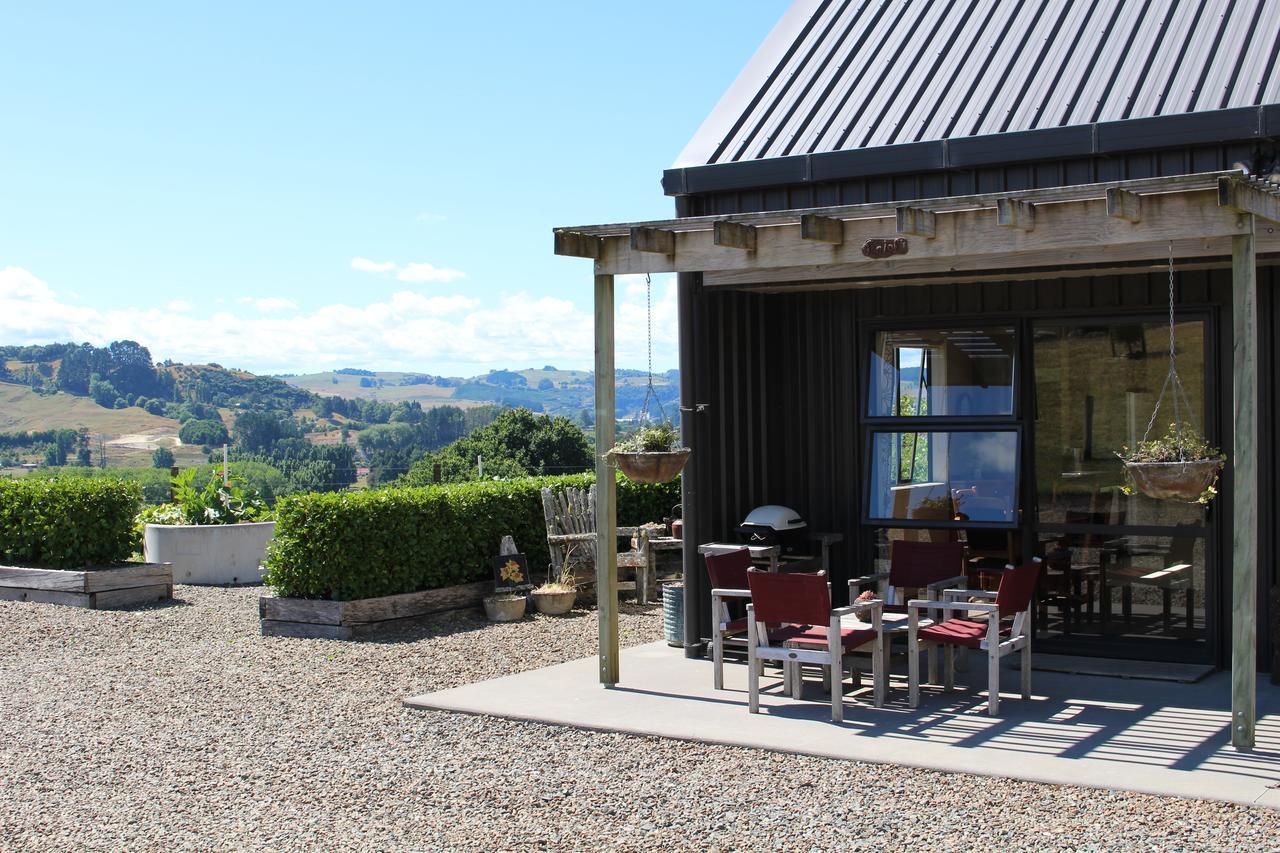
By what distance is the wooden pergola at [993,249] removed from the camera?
688 centimetres

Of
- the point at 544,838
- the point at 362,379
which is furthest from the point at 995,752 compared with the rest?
the point at 362,379

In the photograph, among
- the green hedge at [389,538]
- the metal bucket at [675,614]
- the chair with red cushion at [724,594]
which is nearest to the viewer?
the chair with red cushion at [724,594]

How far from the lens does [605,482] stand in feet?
29.4

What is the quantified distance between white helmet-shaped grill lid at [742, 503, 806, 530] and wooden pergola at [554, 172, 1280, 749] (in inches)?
58.2

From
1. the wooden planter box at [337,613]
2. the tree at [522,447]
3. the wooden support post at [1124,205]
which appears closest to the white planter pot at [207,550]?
the wooden planter box at [337,613]

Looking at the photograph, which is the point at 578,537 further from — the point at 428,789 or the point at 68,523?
the point at 428,789

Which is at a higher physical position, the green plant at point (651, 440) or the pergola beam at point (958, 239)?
the pergola beam at point (958, 239)

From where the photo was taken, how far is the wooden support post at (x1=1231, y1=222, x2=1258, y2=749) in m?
6.84

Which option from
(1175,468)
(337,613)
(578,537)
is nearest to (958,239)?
(1175,468)

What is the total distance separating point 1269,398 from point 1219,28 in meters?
2.51

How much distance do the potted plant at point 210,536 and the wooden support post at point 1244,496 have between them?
35.3 ft

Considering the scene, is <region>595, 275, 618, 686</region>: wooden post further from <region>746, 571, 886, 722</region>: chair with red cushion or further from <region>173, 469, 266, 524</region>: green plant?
<region>173, 469, 266, 524</region>: green plant

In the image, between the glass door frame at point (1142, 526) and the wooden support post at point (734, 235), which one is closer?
the wooden support post at point (734, 235)

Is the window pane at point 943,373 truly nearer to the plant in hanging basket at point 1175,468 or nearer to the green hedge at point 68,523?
the plant in hanging basket at point 1175,468
